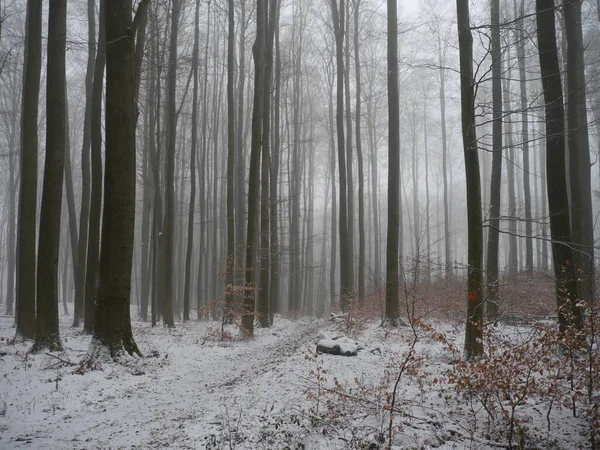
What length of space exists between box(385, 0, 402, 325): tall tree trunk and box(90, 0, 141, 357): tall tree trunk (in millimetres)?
6684

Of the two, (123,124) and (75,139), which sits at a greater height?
(75,139)

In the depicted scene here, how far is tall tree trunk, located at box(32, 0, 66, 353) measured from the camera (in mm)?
7699

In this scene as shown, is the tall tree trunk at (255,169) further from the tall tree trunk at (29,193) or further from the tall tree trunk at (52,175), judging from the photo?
the tall tree trunk at (29,193)

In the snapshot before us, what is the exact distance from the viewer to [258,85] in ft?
38.5

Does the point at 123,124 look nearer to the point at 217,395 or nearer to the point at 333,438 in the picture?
the point at 217,395

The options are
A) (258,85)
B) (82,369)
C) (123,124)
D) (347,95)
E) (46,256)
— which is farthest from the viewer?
(347,95)

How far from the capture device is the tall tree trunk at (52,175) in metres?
7.70

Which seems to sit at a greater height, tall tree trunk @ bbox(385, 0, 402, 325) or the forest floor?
tall tree trunk @ bbox(385, 0, 402, 325)

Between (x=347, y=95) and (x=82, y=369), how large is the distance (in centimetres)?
1400

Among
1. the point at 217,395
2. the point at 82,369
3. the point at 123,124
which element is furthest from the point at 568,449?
the point at 123,124

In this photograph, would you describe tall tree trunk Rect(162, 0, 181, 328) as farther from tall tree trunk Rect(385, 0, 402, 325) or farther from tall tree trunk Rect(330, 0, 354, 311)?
tall tree trunk Rect(385, 0, 402, 325)

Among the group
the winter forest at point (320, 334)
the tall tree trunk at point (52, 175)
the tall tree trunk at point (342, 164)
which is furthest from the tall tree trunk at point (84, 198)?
the tall tree trunk at point (342, 164)

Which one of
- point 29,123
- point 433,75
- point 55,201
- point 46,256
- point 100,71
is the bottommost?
point 46,256

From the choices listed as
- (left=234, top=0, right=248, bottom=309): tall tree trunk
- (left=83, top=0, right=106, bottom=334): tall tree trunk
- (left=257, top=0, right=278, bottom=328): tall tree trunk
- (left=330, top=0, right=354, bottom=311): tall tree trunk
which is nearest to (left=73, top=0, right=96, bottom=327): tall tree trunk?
(left=83, top=0, right=106, bottom=334): tall tree trunk
